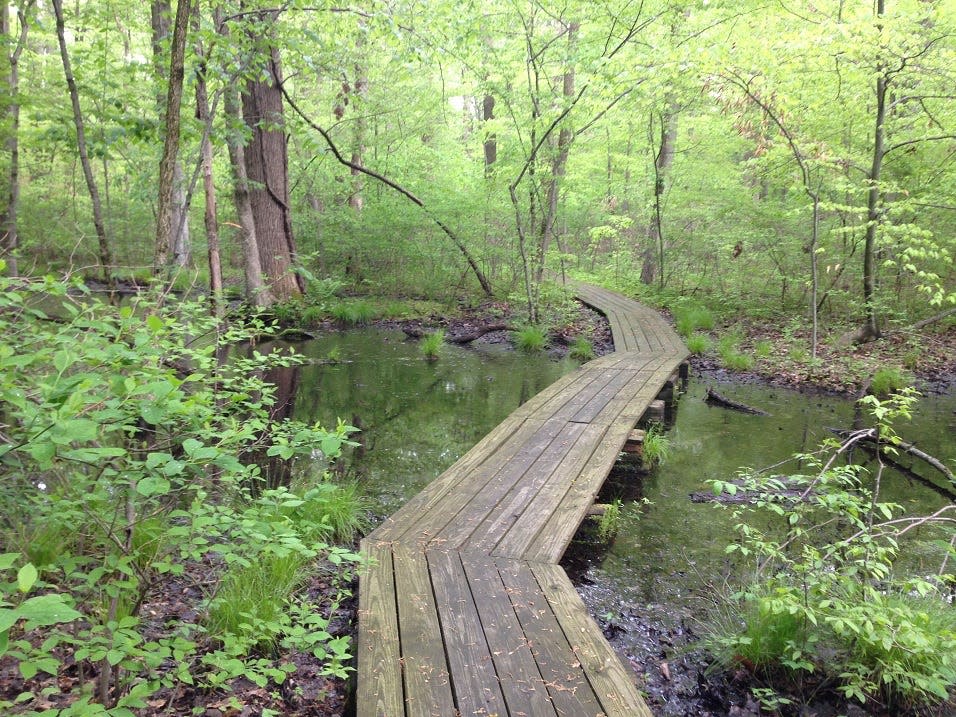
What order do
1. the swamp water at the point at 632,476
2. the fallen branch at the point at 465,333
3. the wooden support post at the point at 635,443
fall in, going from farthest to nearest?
the fallen branch at the point at 465,333 → the wooden support post at the point at 635,443 → the swamp water at the point at 632,476

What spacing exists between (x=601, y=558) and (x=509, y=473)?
94cm

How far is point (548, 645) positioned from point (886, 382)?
26.3ft

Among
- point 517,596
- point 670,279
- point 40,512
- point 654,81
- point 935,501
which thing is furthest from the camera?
point 670,279

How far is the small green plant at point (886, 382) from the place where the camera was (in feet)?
27.1

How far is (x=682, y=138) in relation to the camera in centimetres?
1728

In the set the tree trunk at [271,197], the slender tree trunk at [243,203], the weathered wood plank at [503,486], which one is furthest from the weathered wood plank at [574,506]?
the tree trunk at [271,197]

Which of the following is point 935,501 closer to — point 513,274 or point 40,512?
point 40,512

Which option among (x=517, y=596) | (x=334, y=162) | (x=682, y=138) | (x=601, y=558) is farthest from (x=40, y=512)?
(x=682, y=138)

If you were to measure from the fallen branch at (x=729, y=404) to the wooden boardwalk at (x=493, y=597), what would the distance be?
3.18 metres

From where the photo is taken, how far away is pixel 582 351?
1063cm

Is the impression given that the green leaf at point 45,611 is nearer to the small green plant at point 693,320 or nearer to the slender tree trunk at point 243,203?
the slender tree trunk at point 243,203

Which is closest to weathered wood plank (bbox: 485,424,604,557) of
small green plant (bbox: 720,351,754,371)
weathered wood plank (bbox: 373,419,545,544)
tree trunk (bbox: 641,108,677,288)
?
weathered wood plank (bbox: 373,419,545,544)

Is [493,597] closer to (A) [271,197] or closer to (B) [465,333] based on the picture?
(B) [465,333]

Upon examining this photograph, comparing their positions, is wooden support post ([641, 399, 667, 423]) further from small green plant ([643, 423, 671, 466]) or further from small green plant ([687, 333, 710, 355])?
small green plant ([687, 333, 710, 355])
